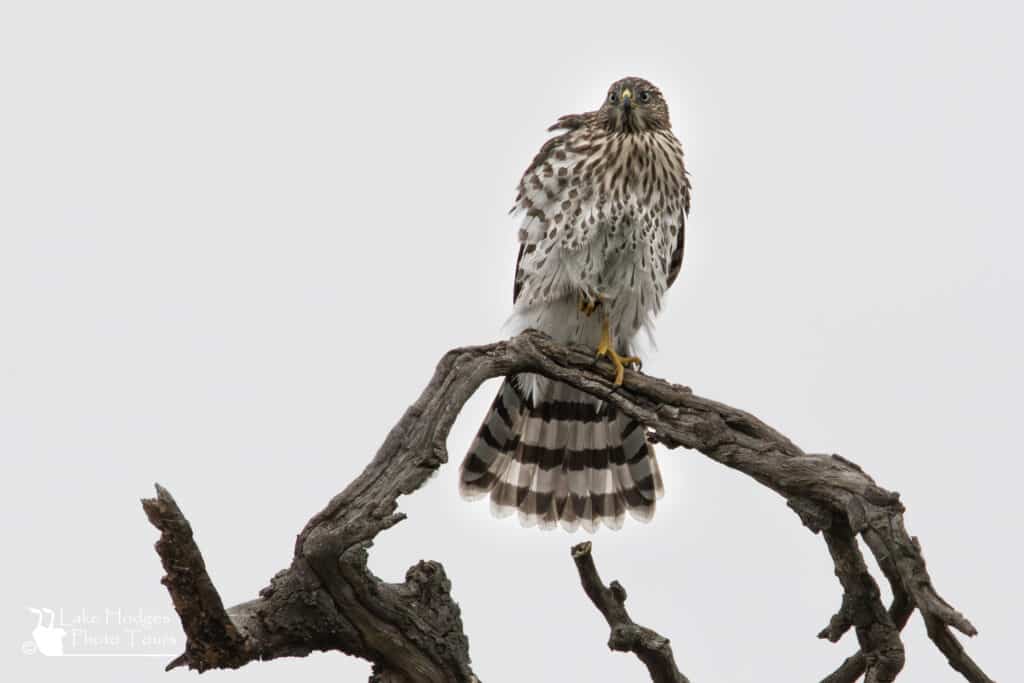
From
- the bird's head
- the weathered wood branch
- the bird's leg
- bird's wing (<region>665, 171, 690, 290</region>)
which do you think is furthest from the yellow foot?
the bird's head

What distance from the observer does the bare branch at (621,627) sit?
5789mm

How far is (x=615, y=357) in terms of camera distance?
262 inches

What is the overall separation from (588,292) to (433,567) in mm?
1791

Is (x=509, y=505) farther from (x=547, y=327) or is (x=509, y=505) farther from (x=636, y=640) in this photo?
(x=636, y=640)

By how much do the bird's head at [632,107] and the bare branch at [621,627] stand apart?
7.42ft

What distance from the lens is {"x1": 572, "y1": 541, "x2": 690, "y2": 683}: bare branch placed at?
5.79 metres

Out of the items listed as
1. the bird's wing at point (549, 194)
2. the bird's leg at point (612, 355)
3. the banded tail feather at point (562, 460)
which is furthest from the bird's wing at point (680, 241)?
the banded tail feather at point (562, 460)

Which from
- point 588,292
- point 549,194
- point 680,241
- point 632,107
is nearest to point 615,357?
point 588,292

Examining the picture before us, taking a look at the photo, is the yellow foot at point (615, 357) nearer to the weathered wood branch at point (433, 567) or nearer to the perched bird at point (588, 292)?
the perched bird at point (588, 292)

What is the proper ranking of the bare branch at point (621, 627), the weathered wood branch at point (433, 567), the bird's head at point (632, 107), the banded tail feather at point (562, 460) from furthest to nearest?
1. the banded tail feather at point (562, 460)
2. the bird's head at point (632, 107)
3. the bare branch at point (621, 627)
4. the weathered wood branch at point (433, 567)

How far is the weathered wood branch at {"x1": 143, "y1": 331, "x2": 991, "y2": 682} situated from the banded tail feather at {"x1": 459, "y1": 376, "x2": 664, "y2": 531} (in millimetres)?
1176

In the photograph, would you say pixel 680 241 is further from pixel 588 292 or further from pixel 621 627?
pixel 621 627

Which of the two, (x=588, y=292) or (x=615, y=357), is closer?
(x=615, y=357)

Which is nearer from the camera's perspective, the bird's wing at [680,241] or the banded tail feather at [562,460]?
the bird's wing at [680,241]
